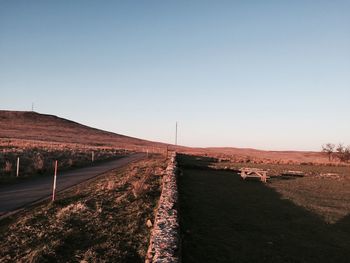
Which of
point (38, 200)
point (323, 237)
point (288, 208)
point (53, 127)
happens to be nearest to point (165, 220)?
point (323, 237)

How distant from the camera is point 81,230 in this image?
9.15 meters

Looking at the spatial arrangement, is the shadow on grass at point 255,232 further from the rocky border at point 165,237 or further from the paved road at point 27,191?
the paved road at point 27,191

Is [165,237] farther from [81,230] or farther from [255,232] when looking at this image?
[255,232]

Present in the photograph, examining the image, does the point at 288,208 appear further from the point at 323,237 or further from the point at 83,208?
the point at 83,208

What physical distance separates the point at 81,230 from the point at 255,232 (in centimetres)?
511

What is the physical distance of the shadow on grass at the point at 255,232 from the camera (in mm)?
8565

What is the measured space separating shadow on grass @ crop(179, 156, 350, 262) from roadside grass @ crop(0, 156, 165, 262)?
1.37 metres

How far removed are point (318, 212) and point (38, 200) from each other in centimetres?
1086

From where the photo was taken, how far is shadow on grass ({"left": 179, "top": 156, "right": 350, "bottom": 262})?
8.56m

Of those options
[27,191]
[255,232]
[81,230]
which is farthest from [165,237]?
[27,191]

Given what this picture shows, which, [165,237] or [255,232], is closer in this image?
[165,237]

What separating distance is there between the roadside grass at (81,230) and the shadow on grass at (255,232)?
1371 millimetres

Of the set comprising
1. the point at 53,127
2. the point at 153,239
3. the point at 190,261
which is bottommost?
the point at 190,261

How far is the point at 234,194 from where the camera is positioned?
17938 mm
